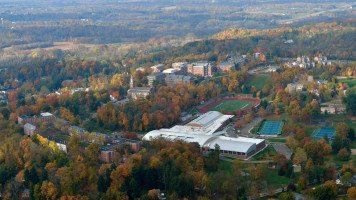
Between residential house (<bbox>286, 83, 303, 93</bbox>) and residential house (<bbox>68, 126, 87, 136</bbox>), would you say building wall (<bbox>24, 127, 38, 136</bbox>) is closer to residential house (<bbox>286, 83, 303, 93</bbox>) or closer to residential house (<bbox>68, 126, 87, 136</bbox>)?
residential house (<bbox>68, 126, 87, 136</bbox>)

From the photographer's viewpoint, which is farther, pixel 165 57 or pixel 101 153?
pixel 165 57

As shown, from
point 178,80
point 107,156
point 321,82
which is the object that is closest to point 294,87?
point 321,82

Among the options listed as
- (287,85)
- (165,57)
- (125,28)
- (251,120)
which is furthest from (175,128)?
(125,28)

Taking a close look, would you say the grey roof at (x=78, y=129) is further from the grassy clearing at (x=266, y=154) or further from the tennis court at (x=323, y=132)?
the tennis court at (x=323, y=132)

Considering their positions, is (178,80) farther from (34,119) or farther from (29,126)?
(29,126)

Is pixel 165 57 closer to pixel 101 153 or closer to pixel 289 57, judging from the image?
pixel 289 57

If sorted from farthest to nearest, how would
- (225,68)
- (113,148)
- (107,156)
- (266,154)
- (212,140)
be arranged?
(225,68), (212,140), (266,154), (113,148), (107,156)
